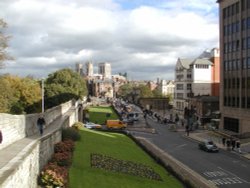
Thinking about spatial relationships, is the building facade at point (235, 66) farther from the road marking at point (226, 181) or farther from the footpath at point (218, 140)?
the road marking at point (226, 181)

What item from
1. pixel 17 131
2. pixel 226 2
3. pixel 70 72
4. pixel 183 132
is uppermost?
pixel 226 2

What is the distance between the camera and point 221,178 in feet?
117

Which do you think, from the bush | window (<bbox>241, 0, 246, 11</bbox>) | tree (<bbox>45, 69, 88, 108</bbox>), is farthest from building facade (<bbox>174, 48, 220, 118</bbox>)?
the bush

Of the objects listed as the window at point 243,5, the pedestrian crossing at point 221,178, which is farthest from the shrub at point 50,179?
the window at point 243,5

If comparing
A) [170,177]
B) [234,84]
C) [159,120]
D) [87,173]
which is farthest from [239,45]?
[87,173]

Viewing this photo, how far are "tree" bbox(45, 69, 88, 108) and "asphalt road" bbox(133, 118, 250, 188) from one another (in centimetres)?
4056

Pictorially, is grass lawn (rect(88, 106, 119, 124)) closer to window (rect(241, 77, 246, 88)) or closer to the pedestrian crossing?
window (rect(241, 77, 246, 88))

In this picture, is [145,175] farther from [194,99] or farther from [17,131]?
[194,99]

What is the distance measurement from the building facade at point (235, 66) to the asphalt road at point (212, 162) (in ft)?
38.4

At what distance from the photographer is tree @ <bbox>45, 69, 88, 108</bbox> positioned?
325ft

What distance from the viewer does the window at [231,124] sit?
2808 inches

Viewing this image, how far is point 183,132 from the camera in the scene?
76.1 m

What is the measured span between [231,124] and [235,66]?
10284 mm

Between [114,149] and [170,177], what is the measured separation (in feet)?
32.6
